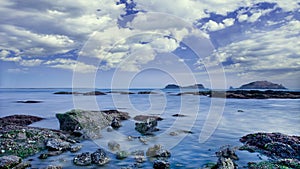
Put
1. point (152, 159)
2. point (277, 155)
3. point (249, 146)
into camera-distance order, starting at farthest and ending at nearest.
A: point (249, 146)
point (277, 155)
point (152, 159)

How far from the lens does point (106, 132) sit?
67.3 ft

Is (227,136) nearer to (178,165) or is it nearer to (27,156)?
(178,165)

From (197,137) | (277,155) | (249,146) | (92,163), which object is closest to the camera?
(92,163)

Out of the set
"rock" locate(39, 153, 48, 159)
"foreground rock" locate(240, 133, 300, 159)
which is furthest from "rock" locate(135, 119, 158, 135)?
"rock" locate(39, 153, 48, 159)

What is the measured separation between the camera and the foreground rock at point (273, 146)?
46.2ft

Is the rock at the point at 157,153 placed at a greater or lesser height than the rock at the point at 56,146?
lesser

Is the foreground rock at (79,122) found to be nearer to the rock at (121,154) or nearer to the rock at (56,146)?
the rock at (56,146)

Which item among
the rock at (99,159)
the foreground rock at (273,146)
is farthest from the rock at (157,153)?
the foreground rock at (273,146)

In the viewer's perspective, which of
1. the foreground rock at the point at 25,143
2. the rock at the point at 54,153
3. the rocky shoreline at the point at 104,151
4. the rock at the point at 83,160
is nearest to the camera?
the rocky shoreline at the point at 104,151

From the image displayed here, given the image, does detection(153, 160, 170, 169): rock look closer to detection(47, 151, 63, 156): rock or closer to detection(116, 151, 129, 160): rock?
detection(116, 151, 129, 160): rock

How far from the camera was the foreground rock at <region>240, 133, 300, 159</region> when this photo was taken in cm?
1407

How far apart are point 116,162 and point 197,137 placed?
27.7 feet

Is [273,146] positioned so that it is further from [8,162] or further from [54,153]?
[8,162]

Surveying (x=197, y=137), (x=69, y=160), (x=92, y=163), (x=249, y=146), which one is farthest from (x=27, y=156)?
(x=249, y=146)
